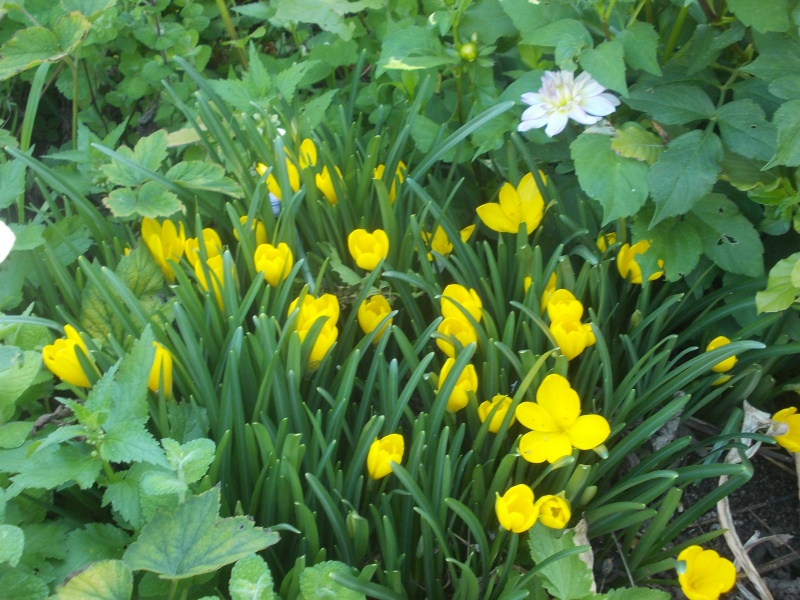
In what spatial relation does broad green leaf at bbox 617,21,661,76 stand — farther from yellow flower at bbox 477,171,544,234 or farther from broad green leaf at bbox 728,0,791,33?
yellow flower at bbox 477,171,544,234

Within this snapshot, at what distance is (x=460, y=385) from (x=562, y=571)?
0.31 m

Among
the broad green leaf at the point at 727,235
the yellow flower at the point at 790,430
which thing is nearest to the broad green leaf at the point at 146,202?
the broad green leaf at the point at 727,235

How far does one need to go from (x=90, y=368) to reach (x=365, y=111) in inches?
39.7

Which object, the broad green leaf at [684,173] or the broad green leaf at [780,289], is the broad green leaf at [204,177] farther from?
the broad green leaf at [780,289]

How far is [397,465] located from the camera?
1.04 metres

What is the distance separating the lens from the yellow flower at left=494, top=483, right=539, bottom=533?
107cm

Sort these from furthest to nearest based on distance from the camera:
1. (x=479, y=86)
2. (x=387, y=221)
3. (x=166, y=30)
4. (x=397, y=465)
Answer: (x=166, y=30) < (x=479, y=86) < (x=387, y=221) < (x=397, y=465)

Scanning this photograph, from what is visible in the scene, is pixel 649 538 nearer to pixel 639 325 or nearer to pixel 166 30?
pixel 639 325

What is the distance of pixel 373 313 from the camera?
1.34 meters

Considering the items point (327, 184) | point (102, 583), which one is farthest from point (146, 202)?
Result: point (102, 583)

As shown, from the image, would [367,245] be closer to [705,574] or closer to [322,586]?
[322,586]

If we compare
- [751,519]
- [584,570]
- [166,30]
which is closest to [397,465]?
[584,570]

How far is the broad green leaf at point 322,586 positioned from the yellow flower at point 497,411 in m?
0.35

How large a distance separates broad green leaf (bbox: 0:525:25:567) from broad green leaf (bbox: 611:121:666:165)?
1108mm
